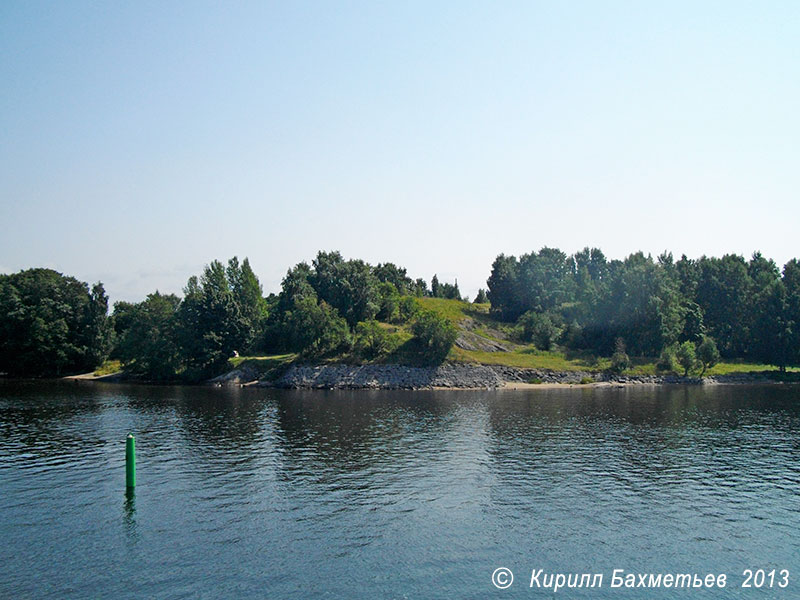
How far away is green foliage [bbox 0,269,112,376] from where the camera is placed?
5399 inches

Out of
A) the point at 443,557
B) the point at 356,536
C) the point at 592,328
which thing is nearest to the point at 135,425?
the point at 356,536

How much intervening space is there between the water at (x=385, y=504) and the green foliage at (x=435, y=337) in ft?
157

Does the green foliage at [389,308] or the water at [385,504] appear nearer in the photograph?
the water at [385,504]

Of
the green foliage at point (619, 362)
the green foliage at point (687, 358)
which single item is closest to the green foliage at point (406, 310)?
the green foliage at point (619, 362)

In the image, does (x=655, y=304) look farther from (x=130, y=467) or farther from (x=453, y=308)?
(x=130, y=467)

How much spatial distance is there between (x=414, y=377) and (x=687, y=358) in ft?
197

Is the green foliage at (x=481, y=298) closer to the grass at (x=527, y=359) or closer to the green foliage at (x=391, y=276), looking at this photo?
the green foliage at (x=391, y=276)

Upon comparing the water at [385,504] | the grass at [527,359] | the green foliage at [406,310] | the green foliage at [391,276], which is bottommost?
the water at [385,504]

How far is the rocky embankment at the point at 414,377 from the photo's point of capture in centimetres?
11556

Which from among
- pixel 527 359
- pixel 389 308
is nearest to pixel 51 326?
pixel 389 308

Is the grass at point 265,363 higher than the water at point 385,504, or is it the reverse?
the grass at point 265,363

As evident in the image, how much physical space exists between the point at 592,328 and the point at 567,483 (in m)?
108

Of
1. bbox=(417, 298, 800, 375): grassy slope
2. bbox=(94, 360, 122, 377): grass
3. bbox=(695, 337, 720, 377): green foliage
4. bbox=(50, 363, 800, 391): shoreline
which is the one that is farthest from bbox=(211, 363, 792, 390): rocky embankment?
bbox=(94, 360, 122, 377): grass

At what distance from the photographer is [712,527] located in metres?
33.1
